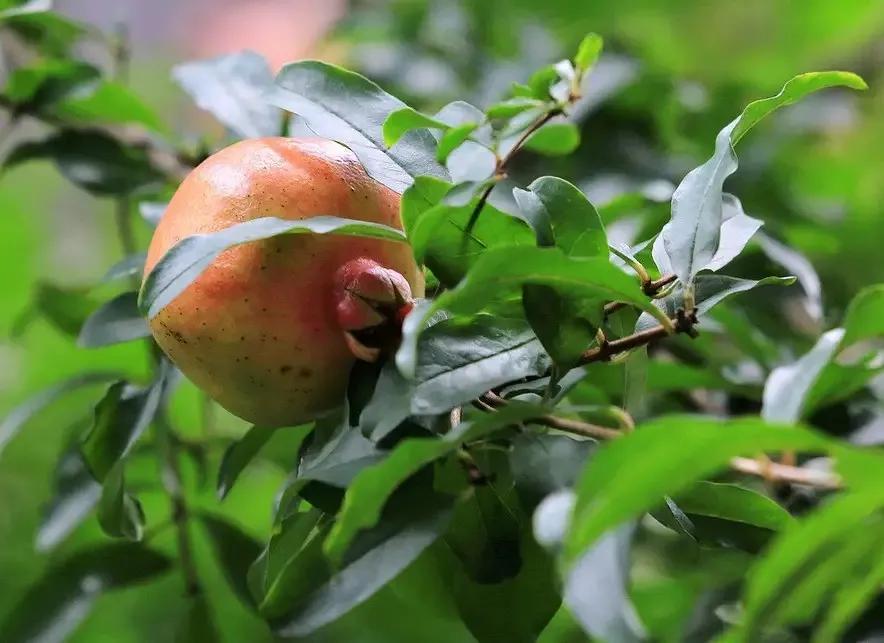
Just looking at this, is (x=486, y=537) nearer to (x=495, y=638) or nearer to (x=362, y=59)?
(x=495, y=638)

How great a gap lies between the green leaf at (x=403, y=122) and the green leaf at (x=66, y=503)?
1.01 ft

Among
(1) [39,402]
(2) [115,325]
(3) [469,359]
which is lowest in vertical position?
(1) [39,402]

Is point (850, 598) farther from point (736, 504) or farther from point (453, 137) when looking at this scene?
point (453, 137)

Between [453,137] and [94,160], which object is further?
[94,160]

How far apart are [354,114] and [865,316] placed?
0.23 metres

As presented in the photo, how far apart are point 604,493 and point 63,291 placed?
1.86 feet

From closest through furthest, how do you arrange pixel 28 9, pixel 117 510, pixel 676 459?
pixel 676 459
pixel 117 510
pixel 28 9

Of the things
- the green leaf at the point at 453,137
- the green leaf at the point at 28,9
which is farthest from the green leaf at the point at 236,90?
the green leaf at the point at 453,137

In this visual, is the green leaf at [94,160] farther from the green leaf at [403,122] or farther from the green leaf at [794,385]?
Answer: the green leaf at [794,385]

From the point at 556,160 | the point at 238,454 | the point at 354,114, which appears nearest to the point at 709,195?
the point at 354,114

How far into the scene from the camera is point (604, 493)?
0.27 meters

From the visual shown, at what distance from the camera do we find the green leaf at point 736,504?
0.40 metres

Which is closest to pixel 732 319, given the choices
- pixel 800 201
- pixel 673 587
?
pixel 673 587

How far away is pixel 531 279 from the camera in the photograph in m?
0.36
